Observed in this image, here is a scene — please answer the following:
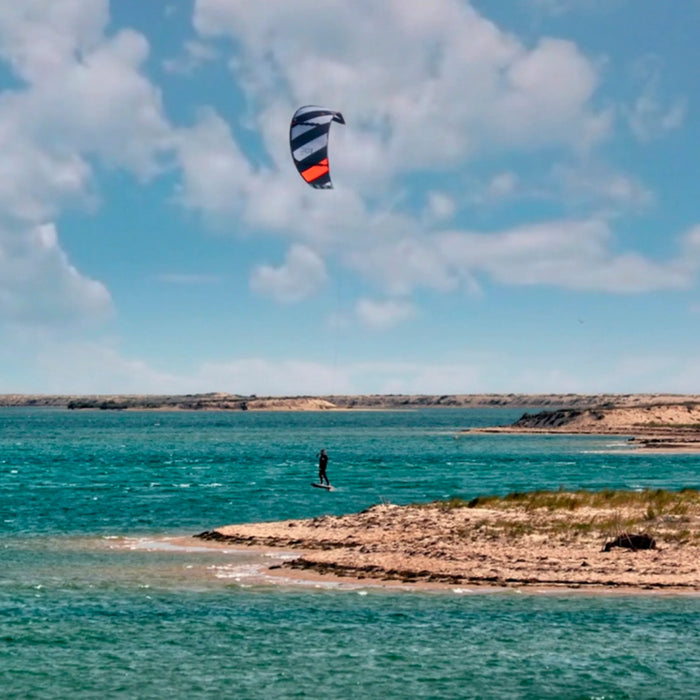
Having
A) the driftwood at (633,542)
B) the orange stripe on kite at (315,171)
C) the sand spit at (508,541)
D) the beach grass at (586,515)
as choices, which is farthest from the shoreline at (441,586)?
the orange stripe on kite at (315,171)

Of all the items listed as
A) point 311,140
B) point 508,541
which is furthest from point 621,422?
point 508,541

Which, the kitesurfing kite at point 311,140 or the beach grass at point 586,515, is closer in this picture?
the beach grass at point 586,515

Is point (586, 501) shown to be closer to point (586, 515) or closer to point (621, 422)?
point (586, 515)

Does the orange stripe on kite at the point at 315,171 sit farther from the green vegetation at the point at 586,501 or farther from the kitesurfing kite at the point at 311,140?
the green vegetation at the point at 586,501

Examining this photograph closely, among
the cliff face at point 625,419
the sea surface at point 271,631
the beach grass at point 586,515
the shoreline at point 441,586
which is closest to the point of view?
the sea surface at point 271,631

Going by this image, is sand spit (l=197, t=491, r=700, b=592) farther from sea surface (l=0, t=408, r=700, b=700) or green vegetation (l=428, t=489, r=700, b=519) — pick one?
sea surface (l=0, t=408, r=700, b=700)

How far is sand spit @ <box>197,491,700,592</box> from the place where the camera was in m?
29.6

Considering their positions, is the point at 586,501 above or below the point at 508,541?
above

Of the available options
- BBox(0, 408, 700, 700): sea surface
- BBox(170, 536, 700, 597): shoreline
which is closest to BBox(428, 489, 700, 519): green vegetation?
BBox(0, 408, 700, 700): sea surface

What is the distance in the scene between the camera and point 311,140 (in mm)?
41438

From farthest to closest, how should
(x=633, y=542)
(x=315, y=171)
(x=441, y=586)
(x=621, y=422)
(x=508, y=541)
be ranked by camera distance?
(x=621, y=422), (x=315, y=171), (x=508, y=541), (x=633, y=542), (x=441, y=586)

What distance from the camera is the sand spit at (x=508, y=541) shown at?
29562mm

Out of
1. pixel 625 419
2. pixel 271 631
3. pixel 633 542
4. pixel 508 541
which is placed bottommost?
pixel 271 631

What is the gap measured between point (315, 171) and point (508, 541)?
15.4 m
